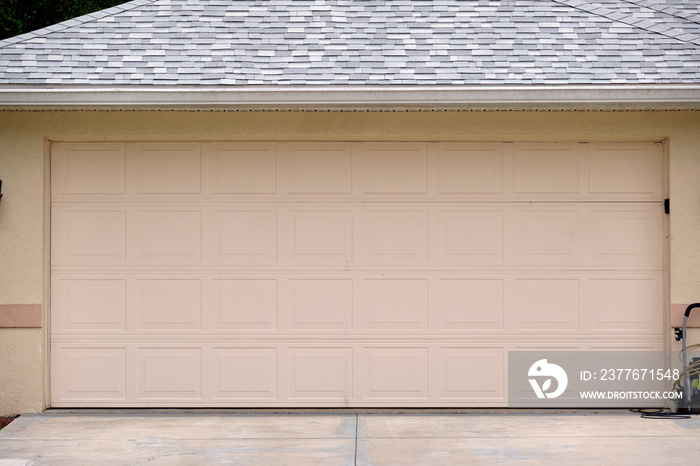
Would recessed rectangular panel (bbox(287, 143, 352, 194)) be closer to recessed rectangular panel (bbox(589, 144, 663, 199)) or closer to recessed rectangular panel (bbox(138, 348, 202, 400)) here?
recessed rectangular panel (bbox(138, 348, 202, 400))

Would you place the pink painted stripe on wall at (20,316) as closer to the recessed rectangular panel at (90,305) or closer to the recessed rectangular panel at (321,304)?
the recessed rectangular panel at (90,305)

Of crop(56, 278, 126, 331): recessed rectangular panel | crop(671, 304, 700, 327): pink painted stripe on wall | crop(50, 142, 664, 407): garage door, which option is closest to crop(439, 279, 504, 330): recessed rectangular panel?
crop(50, 142, 664, 407): garage door

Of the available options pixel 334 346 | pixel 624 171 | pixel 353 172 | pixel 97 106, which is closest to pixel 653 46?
pixel 624 171

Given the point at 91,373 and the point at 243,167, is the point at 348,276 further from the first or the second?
the point at 91,373

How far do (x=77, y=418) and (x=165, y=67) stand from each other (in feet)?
10.8

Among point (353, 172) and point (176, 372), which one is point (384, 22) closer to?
point (353, 172)

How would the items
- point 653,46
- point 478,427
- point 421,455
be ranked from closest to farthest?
point 421,455, point 478,427, point 653,46

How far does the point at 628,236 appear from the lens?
24.1 feet

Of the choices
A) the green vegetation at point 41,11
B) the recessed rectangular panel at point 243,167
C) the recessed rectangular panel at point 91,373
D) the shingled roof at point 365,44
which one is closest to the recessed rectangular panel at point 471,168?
the shingled roof at point 365,44

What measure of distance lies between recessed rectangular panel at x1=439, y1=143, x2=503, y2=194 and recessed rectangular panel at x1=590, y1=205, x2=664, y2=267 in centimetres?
101

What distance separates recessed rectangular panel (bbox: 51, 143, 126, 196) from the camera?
7.40m

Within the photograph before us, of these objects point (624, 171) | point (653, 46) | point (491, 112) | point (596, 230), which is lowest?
point (596, 230)

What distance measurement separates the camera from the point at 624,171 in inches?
290

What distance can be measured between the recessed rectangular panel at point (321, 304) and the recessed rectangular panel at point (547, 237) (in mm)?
1700
